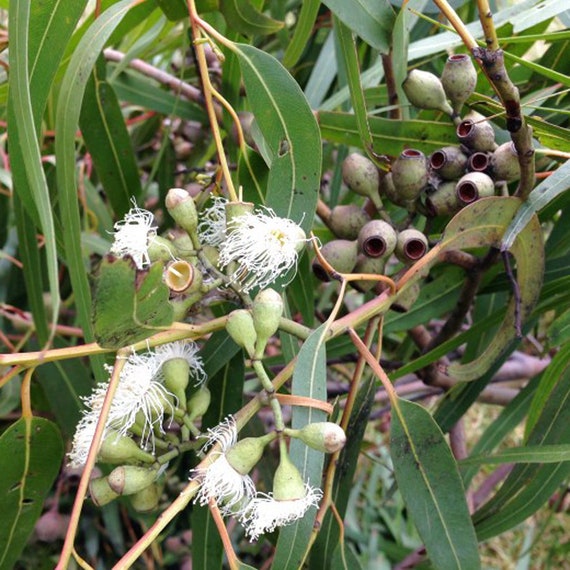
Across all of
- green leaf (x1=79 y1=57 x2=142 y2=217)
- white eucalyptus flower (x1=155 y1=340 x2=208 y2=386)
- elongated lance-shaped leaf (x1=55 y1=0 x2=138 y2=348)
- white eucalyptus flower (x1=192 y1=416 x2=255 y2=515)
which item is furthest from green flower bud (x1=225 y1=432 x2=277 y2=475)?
green leaf (x1=79 y1=57 x2=142 y2=217)

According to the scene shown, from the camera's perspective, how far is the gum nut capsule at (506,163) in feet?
2.21

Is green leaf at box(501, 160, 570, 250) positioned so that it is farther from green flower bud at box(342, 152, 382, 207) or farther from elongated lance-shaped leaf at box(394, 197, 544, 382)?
green flower bud at box(342, 152, 382, 207)

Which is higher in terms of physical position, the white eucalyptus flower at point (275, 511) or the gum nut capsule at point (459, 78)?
the gum nut capsule at point (459, 78)

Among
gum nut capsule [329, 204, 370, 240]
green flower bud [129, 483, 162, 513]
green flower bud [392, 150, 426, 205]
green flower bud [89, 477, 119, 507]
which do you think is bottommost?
green flower bud [129, 483, 162, 513]

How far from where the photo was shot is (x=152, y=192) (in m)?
1.58

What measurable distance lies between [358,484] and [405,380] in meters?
0.50

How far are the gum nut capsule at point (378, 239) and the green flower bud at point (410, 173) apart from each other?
4 centimetres

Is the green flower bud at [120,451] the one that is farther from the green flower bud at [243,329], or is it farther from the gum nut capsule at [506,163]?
the gum nut capsule at [506,163]

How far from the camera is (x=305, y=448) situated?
60cm

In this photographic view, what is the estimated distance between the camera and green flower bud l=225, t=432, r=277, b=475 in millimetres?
542

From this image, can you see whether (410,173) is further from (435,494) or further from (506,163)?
(435,494)

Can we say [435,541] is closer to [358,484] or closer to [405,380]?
[405,380]

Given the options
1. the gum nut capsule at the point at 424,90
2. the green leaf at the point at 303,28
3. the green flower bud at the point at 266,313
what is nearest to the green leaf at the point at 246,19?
the green leaf at the point at 303,28

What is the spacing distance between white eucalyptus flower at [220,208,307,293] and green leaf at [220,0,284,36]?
292 millimetres
